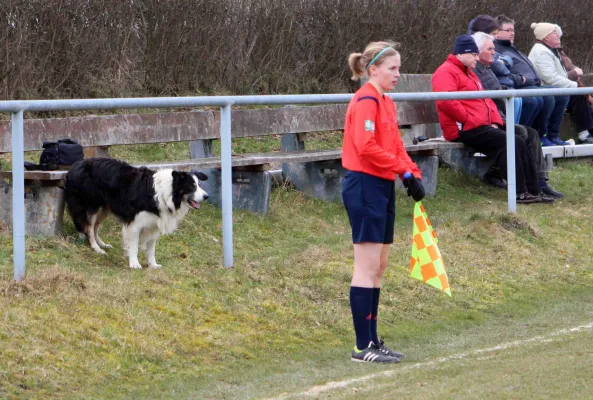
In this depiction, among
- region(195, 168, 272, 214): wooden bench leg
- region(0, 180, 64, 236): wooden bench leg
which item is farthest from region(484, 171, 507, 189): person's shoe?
region(0, 180, 64, 236): wooden bench leg

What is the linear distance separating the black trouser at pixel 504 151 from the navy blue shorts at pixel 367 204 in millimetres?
5744

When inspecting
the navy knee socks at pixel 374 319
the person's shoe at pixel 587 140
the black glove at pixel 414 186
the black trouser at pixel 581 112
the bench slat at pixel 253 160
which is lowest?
the navy knee socks at pixel 374 319

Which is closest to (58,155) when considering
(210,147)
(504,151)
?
(210,147)

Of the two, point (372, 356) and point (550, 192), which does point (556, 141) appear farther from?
point (372, 356)

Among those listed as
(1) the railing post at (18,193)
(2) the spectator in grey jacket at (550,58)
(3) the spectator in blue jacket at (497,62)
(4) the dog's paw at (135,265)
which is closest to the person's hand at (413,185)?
(1) the railing post at (18,193)

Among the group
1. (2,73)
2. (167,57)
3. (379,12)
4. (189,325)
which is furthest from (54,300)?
Result: (379,12)

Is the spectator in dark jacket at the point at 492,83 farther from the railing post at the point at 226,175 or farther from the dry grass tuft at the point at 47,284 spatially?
the dry grass tuft at the point at 47,284

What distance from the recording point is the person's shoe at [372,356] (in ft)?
21.5

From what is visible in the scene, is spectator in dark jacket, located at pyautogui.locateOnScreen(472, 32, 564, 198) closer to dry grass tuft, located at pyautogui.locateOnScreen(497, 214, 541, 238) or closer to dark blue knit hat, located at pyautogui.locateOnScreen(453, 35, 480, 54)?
dark blue knit hat, located at pyautogui.locateOnScreen(453, 35, 480, 54)

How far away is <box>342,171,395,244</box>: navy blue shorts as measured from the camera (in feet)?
21.1

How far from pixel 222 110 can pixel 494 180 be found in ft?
19.7

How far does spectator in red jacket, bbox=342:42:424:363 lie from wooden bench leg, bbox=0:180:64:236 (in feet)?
10.2

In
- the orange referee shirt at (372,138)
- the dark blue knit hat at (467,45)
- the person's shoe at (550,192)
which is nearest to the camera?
the orange referee shirt at (372,138)

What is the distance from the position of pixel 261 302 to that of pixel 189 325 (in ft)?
2.65
